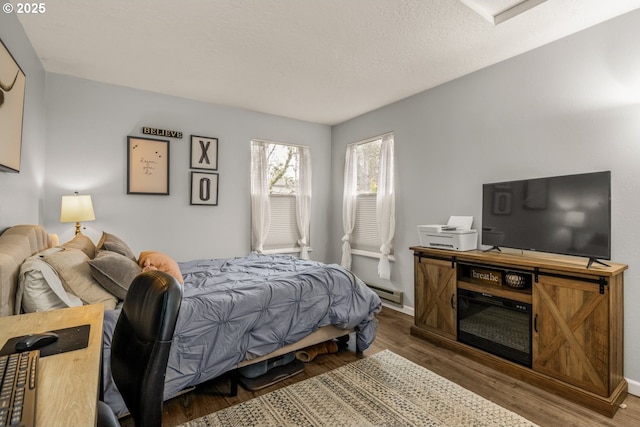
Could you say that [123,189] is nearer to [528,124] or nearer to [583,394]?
[528,124]

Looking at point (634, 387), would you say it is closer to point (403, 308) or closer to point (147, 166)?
point (403, 308)

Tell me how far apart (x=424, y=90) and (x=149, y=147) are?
3.29 meters

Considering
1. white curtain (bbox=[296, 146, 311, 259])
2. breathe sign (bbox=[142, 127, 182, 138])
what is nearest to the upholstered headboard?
breathe sign (bbox=[142, 127, 182, 138])

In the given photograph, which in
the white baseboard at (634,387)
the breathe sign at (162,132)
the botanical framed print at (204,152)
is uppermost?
the breathe sign at (162,132)

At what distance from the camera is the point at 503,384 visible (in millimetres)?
2268

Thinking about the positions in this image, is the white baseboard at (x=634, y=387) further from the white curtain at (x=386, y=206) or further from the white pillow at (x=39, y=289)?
the white pillow at (x=39, y=289)

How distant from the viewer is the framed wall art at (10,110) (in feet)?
5.92

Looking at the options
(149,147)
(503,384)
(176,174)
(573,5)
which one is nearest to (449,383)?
(503,384)

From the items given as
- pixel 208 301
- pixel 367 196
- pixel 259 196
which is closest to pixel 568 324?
pixel 208 301

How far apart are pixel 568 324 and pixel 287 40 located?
2.98 metres

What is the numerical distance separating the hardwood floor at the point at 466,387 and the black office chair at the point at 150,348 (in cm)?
109

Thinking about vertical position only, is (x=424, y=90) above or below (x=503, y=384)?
above

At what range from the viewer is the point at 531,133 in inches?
106

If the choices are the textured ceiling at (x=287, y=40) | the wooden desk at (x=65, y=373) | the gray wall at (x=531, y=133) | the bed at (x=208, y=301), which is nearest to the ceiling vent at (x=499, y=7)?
the textured ceiling at (x=287, y=40)
